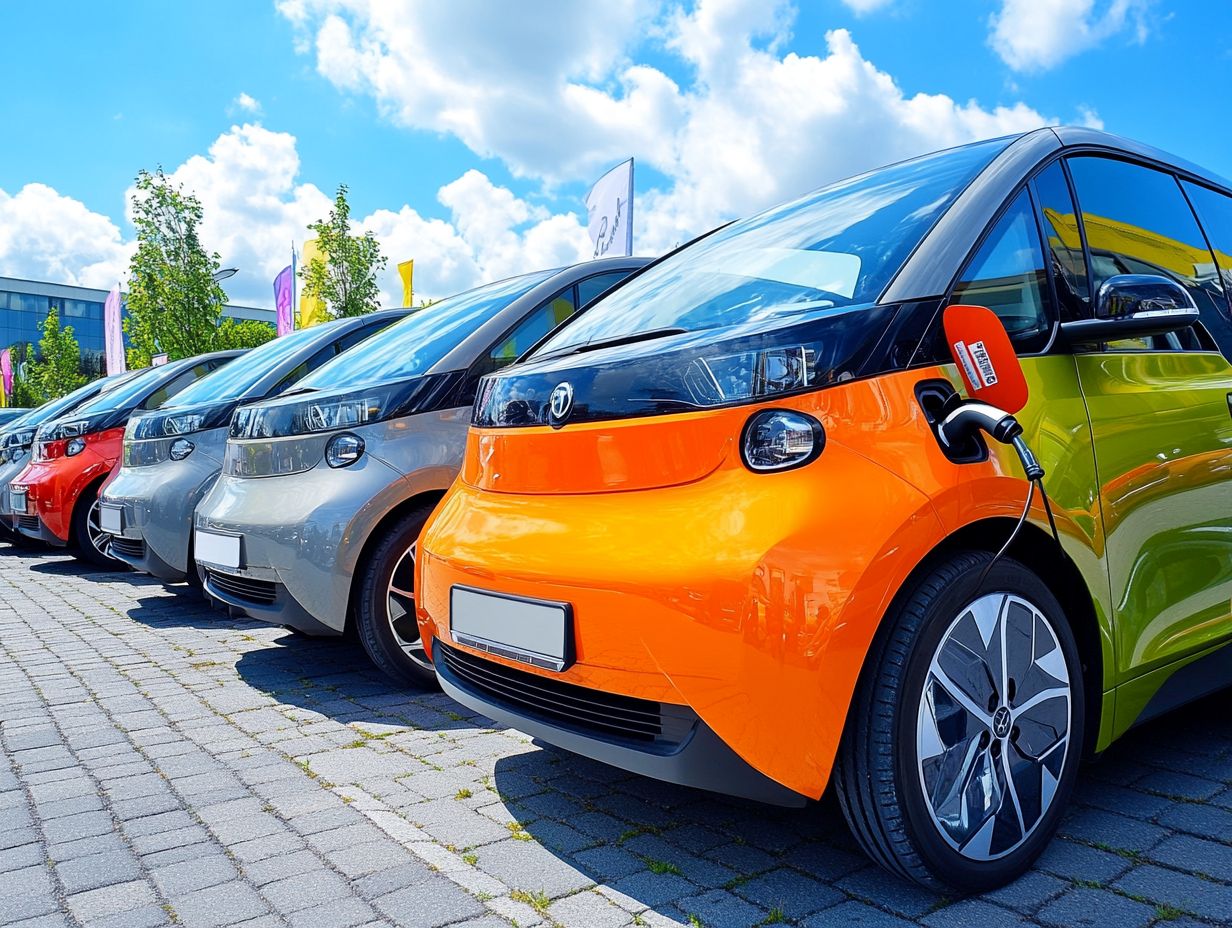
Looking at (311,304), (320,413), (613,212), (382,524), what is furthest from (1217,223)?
(311,304)

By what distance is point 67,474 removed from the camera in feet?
26.8

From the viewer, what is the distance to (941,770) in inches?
85.8

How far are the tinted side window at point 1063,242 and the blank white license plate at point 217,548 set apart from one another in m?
3.14

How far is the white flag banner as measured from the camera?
11.9 metres

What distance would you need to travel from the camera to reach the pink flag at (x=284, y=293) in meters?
23.6

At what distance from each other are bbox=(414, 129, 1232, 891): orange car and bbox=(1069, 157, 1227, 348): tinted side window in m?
0.02

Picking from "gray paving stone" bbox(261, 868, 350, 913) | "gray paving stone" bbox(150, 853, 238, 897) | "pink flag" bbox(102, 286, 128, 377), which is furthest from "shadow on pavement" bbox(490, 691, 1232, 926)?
"pink flag" bbox(102, 286, 128, 377)

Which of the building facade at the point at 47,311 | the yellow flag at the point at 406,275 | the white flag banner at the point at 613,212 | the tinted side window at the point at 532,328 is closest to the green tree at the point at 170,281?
the yellow flag at the point at 406,275

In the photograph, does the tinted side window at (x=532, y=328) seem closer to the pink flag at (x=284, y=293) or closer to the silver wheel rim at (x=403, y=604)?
the silver wheel rim at (x=403, y=604)

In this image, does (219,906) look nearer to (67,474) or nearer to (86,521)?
(67,474)

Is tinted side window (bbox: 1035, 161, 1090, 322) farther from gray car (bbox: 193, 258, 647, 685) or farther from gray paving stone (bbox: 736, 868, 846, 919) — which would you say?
gray car (bbox: 193, 258, 647, 685)

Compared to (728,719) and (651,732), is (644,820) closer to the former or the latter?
(651,732)

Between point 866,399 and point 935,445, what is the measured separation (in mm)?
178

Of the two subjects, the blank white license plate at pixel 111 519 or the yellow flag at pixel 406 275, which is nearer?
the blank white license plate at pixel 111 519
